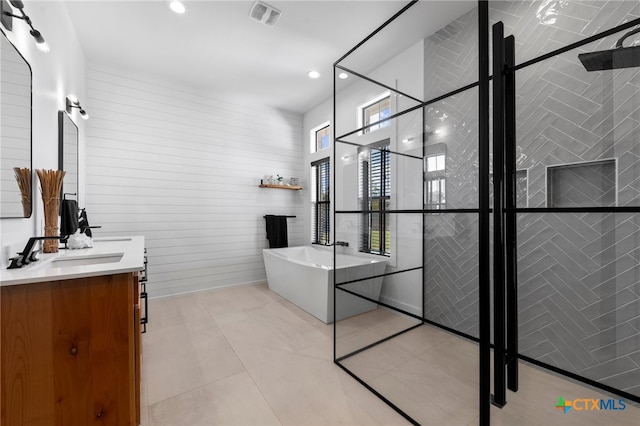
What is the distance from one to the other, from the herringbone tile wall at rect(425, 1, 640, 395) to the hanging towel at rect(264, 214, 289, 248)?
Answer: 3202mm

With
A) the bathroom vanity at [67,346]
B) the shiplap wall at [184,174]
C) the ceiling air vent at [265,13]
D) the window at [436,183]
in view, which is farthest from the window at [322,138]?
the bathroom vanity at [67,346]

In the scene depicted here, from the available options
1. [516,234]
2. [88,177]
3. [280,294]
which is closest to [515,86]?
[516,234]

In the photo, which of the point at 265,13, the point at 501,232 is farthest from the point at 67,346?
the point at 265,13

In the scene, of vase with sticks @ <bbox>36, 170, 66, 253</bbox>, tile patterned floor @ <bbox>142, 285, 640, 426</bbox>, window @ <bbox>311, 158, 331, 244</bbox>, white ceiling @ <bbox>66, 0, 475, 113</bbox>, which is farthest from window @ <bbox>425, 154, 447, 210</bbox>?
vase with sticks @ <bbox>36, 170, 66, 253</bbox>

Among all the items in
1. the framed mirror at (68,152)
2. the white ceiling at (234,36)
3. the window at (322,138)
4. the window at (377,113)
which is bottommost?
the framed mirror at (68,152)

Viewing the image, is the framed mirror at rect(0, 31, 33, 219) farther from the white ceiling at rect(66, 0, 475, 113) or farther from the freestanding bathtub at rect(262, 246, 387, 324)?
the freestanding bathtub at rect(262, 246, 387, 324)

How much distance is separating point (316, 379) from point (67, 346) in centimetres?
153

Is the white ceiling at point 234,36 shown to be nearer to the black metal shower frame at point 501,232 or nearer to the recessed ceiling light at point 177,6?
the recessed ceiling light at point 177,6

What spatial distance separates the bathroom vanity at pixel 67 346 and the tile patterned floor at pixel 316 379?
1.79ft

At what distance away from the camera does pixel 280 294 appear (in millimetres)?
3922

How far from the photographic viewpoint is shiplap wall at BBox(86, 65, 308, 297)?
3.50 metres

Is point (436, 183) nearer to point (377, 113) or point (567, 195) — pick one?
point (567, 195)

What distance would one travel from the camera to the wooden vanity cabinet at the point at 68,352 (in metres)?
1.11

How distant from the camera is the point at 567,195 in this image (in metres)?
1.47
